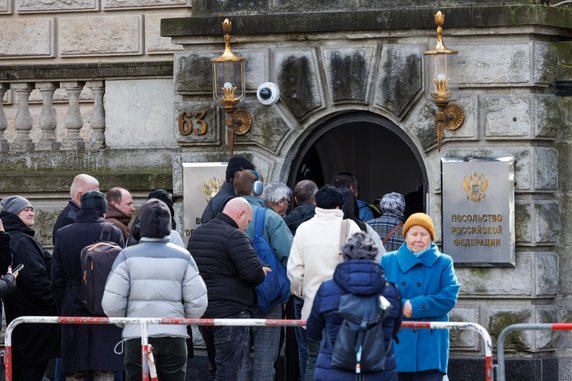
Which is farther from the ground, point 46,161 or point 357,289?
point 46,161

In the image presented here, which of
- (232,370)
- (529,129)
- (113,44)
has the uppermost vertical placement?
(113,44)

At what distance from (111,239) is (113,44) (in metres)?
6.58

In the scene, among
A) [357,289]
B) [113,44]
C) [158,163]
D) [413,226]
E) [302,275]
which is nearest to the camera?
[357,289]

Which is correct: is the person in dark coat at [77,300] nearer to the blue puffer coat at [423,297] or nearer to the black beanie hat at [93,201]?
the black beanie hat at [93,201]

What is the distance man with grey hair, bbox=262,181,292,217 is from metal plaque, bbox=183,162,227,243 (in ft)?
4.38

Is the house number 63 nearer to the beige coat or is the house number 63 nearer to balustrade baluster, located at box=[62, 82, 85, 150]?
balustrade baluster, located at box=[62, 82, 85, 150]

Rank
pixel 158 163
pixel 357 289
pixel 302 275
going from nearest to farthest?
pixel 357 289
pixel 302 275
pixel 158 163

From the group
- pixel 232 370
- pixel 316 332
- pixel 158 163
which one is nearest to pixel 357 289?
pixel 316 332

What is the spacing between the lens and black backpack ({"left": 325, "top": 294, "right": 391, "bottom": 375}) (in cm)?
1059

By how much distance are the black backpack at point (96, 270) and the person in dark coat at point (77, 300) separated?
0.22 meters

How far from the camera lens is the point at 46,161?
16.8 m

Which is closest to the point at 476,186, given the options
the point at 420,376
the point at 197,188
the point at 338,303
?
the point at 197,188

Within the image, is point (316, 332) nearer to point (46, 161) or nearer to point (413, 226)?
point (413, 226)

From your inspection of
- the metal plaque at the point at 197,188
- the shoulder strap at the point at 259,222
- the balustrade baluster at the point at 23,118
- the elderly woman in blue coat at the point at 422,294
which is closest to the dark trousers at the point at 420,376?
the elderly woman in blue coat at the point at 422,294
